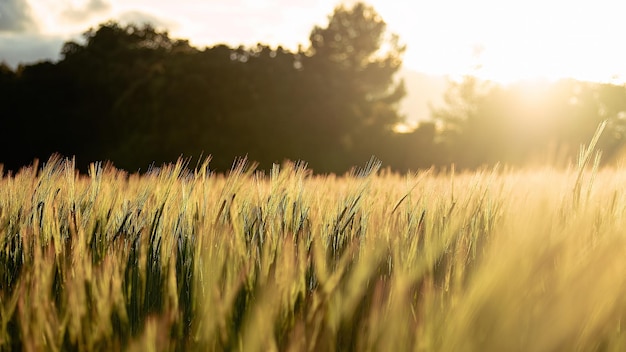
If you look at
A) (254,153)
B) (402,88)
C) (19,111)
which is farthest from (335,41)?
(19,111)

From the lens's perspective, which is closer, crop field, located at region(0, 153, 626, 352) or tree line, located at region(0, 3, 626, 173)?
crop field, located at region(0, 153, 626, 352)

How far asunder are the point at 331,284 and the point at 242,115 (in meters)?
23.6

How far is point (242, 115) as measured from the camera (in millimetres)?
24391

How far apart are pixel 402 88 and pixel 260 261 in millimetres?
36856

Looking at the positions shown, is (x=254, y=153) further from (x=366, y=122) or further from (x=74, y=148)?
(x=74, y=148)

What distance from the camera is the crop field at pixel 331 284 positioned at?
106 centimetres

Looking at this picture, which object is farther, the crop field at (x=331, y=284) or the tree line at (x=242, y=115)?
the tree line at (x=242, y=115)

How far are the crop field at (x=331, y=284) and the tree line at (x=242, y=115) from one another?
72.0 ft

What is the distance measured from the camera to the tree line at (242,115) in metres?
24.7

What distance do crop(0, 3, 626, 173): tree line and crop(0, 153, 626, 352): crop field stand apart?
2194 centimetres

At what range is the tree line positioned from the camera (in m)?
24.7

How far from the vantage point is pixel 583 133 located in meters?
26.5

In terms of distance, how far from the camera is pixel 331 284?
3.70 feet

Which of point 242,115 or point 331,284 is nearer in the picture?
point 331,284
